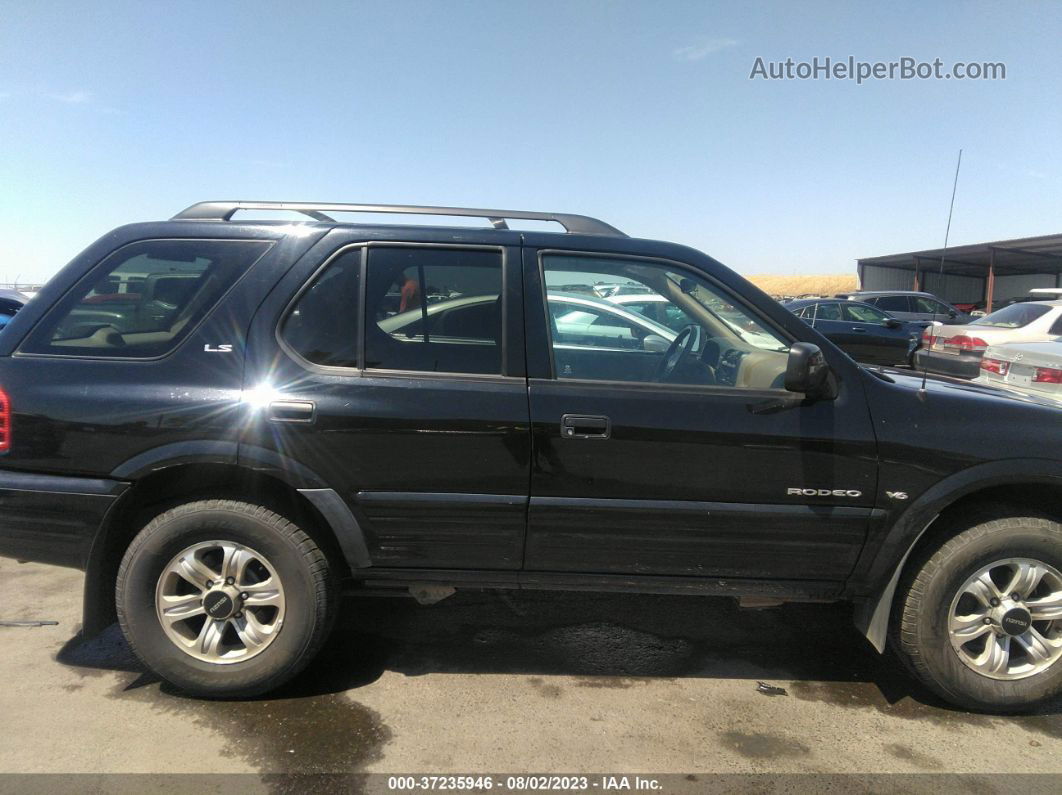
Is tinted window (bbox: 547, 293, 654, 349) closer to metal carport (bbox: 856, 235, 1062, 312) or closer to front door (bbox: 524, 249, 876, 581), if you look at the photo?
front door (bbox: 524, 249, 876, 581)

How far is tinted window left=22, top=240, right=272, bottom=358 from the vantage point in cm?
287

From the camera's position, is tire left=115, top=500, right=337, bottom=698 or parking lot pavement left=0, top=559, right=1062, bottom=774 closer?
parking lot pavement left=0, top=559, right=1062, bottom=774

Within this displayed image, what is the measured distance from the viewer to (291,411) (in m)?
2.74

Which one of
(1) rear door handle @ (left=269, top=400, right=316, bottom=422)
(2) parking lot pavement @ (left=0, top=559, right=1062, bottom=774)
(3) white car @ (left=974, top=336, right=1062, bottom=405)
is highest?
(1) rear door handle @ (left=269, top=400, right=316, bottom=422)

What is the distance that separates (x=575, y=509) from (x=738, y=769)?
1.08 meters

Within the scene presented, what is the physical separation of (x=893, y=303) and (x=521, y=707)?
20.1 metres

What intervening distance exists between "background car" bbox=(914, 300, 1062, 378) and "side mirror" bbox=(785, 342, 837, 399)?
7.22 metres

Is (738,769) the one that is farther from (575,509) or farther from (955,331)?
(955,331)

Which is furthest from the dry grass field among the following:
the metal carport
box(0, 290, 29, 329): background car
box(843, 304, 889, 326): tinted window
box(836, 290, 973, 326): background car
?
box(0, 290, 29, 329): background car

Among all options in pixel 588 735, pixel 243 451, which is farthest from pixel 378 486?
pixel 588 735

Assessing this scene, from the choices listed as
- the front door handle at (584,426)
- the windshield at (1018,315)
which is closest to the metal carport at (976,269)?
the windshield at (1018,315)

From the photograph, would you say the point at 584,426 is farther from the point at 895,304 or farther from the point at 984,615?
the point at 895,304

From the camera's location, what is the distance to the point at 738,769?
2.55 m

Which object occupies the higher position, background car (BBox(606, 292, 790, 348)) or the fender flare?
background car (BBox(606, 292, 790, 348))
